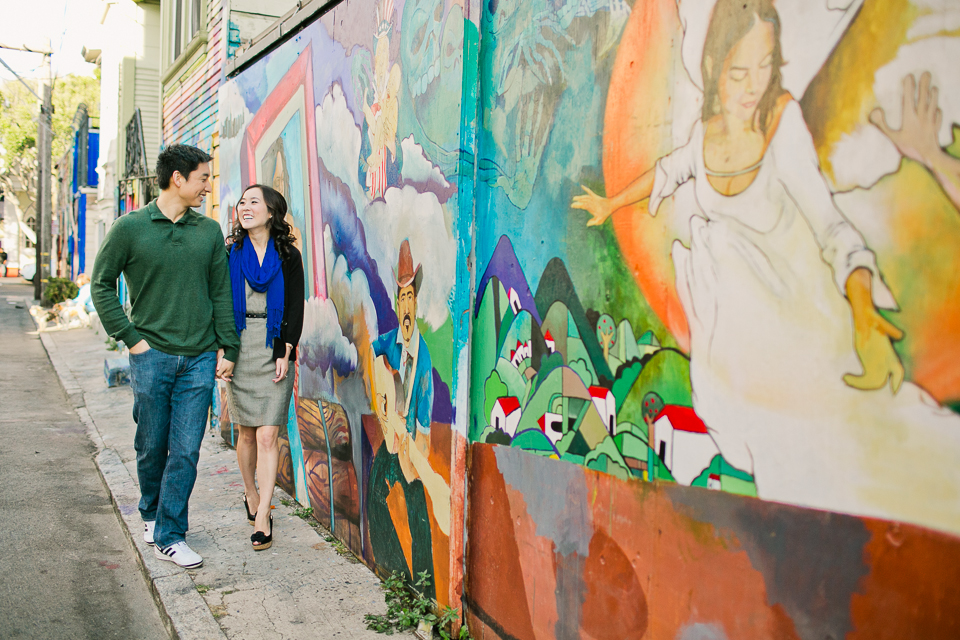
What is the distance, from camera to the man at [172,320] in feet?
12.6

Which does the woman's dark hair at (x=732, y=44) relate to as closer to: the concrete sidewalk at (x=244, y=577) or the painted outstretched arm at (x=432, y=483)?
the painted outstretched arm at (x=432, y=483)

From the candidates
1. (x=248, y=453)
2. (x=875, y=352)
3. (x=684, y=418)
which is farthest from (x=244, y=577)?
(x=875, y=352)

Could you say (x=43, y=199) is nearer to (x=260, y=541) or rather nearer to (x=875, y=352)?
(x=260, y=541)

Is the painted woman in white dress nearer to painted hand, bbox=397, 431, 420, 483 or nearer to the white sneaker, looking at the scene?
painted hand, bbox=397, 431, 420, 483

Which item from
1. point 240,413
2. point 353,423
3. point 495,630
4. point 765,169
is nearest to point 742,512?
point 765,169

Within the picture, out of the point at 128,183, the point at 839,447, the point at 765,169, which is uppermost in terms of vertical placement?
the point at 128,183

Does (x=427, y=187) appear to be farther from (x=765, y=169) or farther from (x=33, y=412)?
(x=33, y=412)

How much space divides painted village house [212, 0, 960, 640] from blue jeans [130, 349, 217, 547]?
859 mm

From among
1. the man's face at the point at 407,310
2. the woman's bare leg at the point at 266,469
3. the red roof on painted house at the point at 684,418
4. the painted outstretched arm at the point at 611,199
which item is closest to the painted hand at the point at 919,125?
the painted outstretched arm at the point at 611,199

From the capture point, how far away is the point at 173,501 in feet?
13.1

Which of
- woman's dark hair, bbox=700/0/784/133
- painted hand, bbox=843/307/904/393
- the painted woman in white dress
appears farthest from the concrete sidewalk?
woman's dark hair, bbox=700/0/784/133

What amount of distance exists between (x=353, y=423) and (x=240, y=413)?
667mm

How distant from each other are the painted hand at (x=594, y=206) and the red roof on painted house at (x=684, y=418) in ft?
2.22

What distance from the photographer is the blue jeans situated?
3908 millimetres
